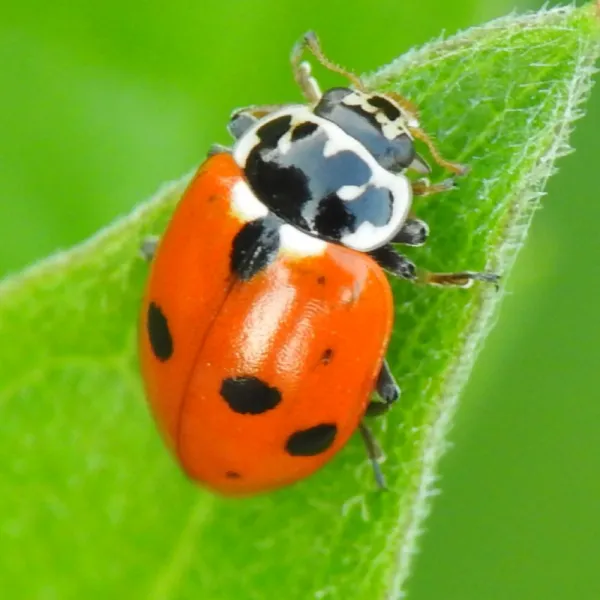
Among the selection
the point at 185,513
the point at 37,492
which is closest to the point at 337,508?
the point at 185,513

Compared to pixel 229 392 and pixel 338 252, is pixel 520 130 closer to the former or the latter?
pixel 338 252

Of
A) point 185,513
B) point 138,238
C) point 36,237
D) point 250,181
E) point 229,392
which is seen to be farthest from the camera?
point 36,237

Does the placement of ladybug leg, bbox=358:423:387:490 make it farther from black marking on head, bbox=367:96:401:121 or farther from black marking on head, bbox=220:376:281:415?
black marking on head, bbox=367:96:401:121

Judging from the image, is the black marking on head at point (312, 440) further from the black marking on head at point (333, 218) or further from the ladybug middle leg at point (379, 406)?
the black marking on head at point (333, 218)

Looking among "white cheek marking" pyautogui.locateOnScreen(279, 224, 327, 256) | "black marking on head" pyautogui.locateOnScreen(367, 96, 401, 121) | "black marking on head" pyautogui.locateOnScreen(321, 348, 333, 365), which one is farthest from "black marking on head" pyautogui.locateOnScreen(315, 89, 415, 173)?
"black marking on head" pyautogui.locateOnScreen(321, 348, 333, 365)

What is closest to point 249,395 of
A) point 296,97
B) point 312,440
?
point 312,440

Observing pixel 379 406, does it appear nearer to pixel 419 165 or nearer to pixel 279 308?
pixel 279 308
